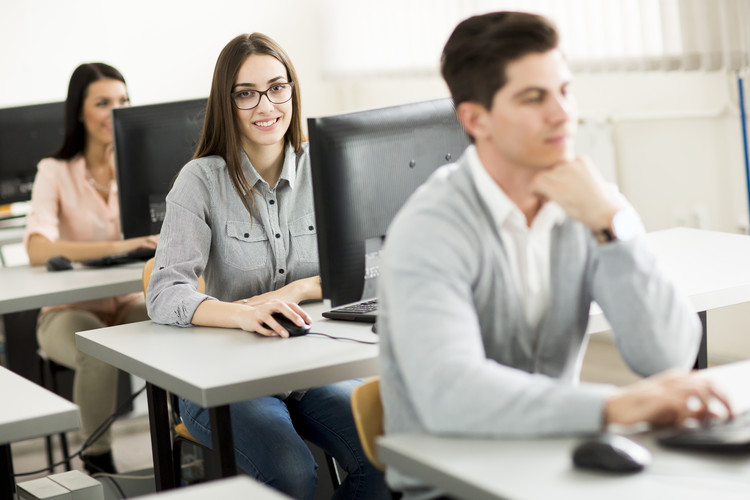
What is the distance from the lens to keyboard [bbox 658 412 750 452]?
113 cm

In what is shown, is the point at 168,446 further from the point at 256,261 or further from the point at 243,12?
the point at 243,12

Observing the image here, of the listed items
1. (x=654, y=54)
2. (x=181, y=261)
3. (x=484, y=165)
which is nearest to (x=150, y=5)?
(x=654, y=54)

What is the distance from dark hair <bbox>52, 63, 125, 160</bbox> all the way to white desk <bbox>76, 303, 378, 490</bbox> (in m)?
1.37

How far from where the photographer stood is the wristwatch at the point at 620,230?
143 centimetres

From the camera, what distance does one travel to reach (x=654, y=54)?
3.71m

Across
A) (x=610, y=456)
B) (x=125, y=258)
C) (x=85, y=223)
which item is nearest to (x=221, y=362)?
(x=610, y=456)

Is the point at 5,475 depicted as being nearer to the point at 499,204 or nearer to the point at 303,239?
the point at 303,239

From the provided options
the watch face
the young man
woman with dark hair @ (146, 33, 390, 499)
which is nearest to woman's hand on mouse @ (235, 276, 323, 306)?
woman with dark hair @ (146, 33, 390, 499)

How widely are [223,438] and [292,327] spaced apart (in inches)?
10.8

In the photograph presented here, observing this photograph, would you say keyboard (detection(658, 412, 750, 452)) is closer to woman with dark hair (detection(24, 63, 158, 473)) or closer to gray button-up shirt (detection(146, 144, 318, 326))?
gray button-up shirt (detection(146, 144, 318, 326))

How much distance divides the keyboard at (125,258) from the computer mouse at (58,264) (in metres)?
0.06

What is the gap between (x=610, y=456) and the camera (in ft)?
3.65

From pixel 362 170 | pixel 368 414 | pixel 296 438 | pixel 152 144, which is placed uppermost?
pixel 152 144

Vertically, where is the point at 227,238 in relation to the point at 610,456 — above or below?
above
